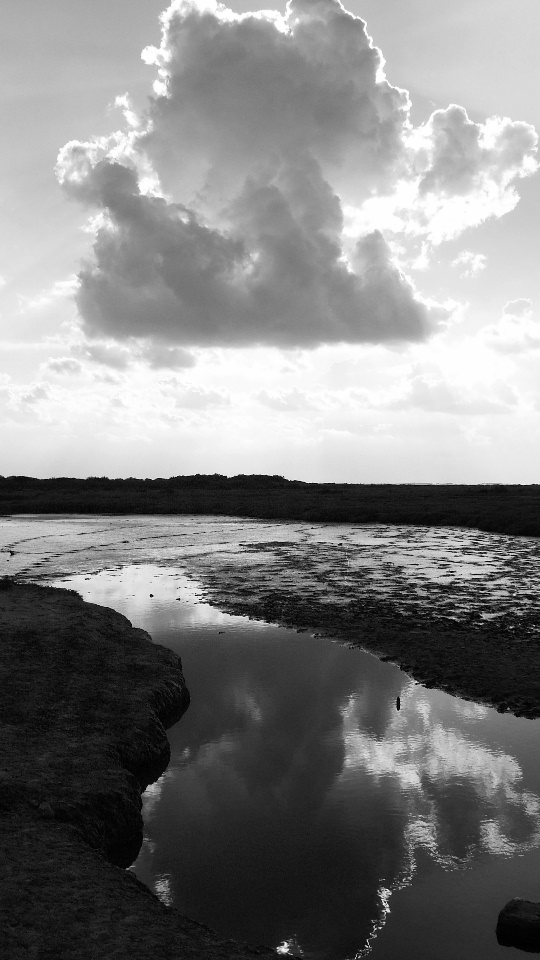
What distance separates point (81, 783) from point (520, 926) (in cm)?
569

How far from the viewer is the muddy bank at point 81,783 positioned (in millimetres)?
6215

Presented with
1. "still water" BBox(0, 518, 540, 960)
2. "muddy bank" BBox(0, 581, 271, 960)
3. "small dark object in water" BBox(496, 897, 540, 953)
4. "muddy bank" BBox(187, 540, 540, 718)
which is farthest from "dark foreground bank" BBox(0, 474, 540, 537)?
"small dark object in water" BBox(496, 897, 540, 953)

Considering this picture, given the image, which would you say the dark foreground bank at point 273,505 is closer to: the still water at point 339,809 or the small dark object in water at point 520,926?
the still water at point 339,809

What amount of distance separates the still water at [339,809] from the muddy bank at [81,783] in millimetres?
617

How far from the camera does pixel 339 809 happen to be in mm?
9734

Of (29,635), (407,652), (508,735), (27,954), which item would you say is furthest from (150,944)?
(407,652)

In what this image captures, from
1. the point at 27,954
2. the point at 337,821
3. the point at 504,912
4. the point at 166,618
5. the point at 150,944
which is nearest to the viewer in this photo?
the point at 27,954

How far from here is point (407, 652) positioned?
17516mm

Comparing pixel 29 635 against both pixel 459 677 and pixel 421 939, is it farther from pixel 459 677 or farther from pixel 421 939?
pixel 421 939

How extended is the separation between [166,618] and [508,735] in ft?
42.2

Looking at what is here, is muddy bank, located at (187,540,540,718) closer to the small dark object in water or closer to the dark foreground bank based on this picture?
the small dark object in water

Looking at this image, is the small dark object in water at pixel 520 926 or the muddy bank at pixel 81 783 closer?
the muddy bank at pixel 81 783

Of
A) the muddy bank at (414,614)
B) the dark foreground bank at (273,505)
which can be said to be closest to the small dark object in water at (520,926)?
the muddy bank at (414,614)

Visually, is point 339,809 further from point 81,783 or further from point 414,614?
point 414,614
